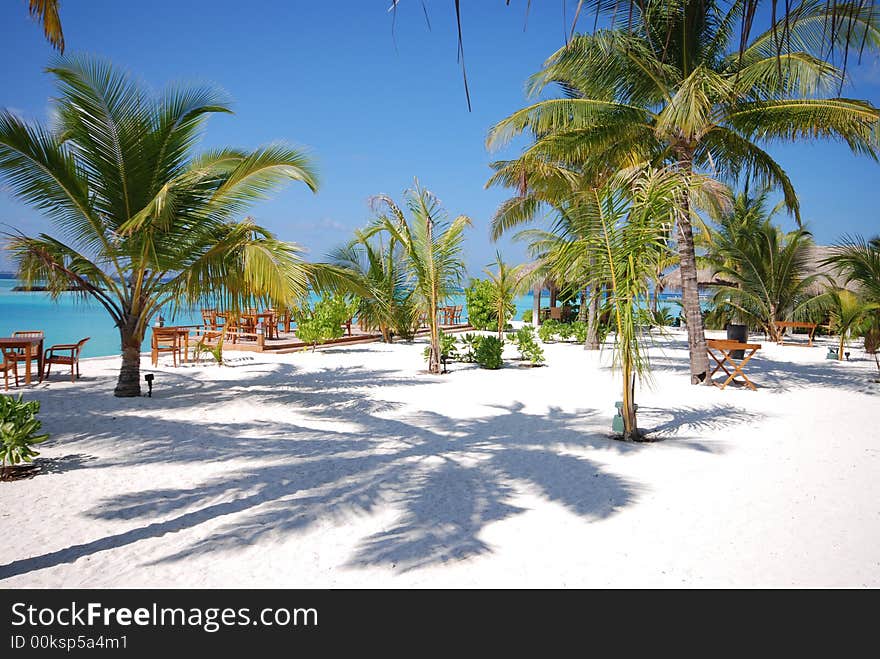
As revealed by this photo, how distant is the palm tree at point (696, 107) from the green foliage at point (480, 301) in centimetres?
929

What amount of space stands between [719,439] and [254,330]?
13527 millimetres

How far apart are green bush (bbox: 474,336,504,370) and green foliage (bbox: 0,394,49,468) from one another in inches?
330

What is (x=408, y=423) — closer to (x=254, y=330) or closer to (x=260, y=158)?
(x=260, y=158)

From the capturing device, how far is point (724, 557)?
328 cm

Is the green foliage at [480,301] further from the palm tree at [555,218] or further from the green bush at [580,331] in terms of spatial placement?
the green bush at [580,331]

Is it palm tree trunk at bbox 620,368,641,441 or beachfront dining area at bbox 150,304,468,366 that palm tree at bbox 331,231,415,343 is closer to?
beachfront dining area at bbox 150,304,468,366

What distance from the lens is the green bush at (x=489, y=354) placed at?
11773mm

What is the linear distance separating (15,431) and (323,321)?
10.8 meters

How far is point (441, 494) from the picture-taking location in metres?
4.30

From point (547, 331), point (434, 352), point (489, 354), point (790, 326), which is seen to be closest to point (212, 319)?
point (434, 352)

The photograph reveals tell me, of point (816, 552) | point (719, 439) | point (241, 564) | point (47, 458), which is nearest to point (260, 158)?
point (47, 458)

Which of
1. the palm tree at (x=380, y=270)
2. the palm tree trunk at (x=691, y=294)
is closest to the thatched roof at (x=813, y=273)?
the palm tree at (x=380, y=270)

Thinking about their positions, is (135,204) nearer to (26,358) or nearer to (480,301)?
(26,358)
